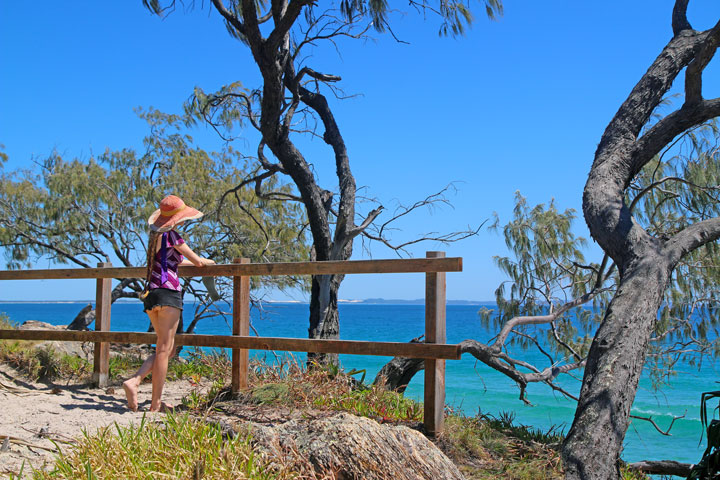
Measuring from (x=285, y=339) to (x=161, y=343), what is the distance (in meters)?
1.14

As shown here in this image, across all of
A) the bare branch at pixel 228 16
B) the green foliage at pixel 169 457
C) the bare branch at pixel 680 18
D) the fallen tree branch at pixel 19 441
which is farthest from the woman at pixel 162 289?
the bare branch at pixel 680 18

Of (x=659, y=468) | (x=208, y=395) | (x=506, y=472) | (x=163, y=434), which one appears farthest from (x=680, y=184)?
(x=163, y=434)

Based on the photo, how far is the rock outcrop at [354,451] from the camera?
11.2 ft

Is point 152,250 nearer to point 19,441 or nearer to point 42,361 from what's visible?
point 19,441

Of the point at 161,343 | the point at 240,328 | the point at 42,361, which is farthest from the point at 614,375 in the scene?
the point at 42,361

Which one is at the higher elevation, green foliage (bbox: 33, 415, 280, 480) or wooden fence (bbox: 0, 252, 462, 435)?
wooden fence (bbox: 0, 252, 462, 435)

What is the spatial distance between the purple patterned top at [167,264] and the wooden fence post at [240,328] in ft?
2.21

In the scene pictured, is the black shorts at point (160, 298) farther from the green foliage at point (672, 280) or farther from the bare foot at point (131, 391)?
the green foliage at point (672, 280)

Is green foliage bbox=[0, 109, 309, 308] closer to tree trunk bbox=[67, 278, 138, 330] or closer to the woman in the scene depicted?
tree trunk bbox=[67, 278, 138, 330]

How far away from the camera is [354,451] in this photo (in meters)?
3.44

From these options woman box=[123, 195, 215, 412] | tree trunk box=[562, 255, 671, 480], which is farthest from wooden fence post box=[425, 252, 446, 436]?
woman box=[123, 195, 215, 412]

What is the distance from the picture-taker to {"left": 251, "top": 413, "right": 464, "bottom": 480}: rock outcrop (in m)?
3.41

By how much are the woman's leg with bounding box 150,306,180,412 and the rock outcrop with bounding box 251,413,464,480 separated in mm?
2179

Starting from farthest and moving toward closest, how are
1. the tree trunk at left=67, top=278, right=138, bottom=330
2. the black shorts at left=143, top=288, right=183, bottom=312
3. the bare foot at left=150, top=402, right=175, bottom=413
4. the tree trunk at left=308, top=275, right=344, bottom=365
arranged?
1. the tree trunk at left=67, top=278, right=138, bottom=330
2. the tree trunk at left=308, top=275, right=344, bottom=365
3. the bare foot at left=150, top=402, right=175, bottom=413
4. the black shorts at left=143, top=288, right=183, bottom=312
